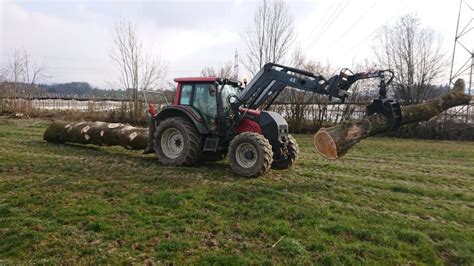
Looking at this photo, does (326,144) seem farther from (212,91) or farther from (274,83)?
(212,91)

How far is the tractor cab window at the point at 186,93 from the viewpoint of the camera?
29.2 feet

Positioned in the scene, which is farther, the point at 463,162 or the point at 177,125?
the point at 463,162

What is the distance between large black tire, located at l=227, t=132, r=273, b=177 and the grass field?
0.83ft

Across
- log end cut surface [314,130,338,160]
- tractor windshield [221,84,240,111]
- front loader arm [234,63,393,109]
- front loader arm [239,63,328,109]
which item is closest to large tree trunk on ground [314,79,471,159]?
log end cut surface [314,130,338,160]

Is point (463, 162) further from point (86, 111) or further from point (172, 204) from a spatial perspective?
point (86, 111)

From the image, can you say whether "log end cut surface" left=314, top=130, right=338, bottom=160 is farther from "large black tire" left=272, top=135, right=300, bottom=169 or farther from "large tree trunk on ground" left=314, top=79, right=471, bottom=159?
"large black tire" left=272, top=135, right=300, bottom=169

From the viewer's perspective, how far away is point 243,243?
443 centimetres

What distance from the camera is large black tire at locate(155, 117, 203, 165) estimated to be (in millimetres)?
8453

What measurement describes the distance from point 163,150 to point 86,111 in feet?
56.9

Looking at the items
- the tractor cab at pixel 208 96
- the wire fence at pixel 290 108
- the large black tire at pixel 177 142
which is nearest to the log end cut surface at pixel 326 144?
the tractor cab at pixel 208 96

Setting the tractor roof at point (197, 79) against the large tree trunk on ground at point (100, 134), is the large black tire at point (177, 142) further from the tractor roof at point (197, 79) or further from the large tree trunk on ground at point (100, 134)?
the large tree trunk on ground at point (100, 134)

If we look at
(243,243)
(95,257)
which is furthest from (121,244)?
(243,243)

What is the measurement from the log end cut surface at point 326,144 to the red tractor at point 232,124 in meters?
0.91

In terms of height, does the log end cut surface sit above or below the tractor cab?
below
